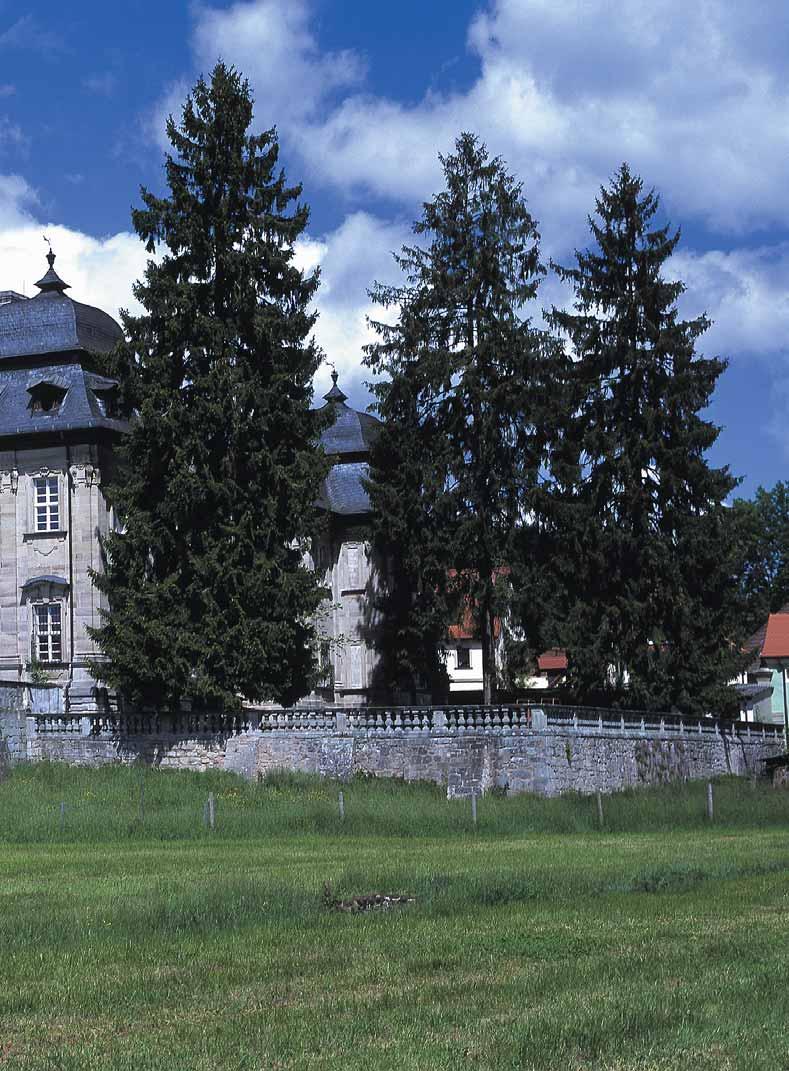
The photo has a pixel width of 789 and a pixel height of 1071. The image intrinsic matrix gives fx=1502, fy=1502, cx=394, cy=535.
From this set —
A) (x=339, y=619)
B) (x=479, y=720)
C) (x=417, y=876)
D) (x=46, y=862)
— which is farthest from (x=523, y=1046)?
(x=339, y=619)

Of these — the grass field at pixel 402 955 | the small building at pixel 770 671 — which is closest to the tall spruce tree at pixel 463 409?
the grass field at pixel 402 955

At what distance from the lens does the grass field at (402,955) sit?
1067 centimetres

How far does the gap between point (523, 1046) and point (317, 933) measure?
6.04 metres

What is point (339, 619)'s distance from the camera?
207 feet

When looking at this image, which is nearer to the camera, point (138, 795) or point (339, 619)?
point (138, 795)

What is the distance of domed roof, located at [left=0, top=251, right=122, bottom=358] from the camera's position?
52.6 meters

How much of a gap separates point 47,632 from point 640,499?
66.7ft

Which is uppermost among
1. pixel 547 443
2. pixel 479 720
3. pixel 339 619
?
pixel 547 443

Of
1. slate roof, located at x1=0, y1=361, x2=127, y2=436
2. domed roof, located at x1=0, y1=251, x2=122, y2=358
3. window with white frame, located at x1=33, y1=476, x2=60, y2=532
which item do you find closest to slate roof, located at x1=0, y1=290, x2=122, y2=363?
domed roof, located at x1=0, y1=251, x2=122, y2=358

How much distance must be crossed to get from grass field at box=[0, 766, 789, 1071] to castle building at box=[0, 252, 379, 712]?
20.2m

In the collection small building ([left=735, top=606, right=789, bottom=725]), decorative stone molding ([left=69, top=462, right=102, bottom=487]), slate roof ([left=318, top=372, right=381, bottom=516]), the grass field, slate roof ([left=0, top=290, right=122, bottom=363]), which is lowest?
the grass field

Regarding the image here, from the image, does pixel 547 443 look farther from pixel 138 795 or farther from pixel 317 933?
pixel 317 933

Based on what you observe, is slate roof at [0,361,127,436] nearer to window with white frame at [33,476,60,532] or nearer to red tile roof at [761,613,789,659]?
Result: window with white frame at [33,476,60,532]

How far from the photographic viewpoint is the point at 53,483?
51.4m
